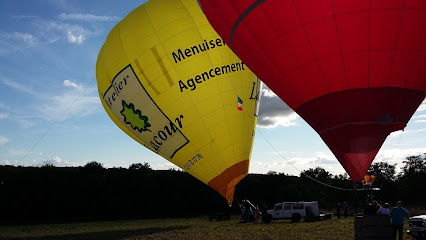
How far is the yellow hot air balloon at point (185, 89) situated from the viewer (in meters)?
→ 13.1

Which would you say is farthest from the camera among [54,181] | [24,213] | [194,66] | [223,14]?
[54,181]

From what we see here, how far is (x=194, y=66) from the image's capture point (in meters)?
13.0

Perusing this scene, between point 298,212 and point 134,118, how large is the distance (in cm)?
1262

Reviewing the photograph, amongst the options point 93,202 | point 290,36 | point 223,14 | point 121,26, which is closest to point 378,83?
point 290,36

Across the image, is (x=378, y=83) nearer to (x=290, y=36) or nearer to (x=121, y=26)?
(x=290, y=36)

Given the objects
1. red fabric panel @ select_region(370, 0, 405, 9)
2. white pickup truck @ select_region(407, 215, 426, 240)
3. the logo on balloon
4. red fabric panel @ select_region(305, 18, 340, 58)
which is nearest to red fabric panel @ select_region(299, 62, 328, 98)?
red fabric panel @ select_region(305, 18, 340, 58)

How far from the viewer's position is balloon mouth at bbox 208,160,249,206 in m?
14.1

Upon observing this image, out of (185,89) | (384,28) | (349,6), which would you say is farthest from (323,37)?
(185,89)

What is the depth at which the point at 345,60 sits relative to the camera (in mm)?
6289

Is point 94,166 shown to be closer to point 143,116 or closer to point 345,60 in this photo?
point 143,116

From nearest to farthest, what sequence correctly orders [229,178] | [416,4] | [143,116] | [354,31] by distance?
[416,4] → [354,31] → [143,116] → [229,178]

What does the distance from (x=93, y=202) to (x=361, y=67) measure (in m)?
31.8

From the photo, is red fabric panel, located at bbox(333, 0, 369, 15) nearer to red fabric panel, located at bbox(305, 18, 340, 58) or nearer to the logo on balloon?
red fabric panel, located at bbox(305, 18, 340, 58)

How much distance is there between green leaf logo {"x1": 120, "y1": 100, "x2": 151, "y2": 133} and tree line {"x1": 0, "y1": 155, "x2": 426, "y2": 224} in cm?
1992
